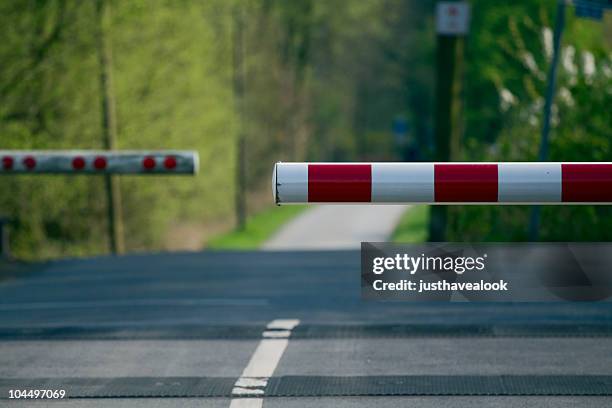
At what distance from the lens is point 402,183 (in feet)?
21.3

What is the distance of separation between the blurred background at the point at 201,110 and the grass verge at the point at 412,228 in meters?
0.22

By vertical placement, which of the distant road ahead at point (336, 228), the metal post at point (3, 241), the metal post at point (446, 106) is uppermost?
the metal post at point (446, 106)

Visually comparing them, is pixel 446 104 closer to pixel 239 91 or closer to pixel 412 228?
pixel 412 228

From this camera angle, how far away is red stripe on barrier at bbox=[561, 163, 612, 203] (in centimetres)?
643

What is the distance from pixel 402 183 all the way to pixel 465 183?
391 mm

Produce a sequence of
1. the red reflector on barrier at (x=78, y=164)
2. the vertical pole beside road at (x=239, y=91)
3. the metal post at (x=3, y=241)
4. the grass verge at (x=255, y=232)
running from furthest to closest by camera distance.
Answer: the vertical pole beside road at (x=239, y=91) < the grass verge at (x=255, y=232) < the metal post at (x=3, y=241) < the red reflector on barrier at (x=78, y=164)

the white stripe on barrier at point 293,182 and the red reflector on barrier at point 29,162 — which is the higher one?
the white stripe on barrier at point 293,182

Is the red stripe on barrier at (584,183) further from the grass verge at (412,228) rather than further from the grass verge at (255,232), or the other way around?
the grass verge at (255,232)

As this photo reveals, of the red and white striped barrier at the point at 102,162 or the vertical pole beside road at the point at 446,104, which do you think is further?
the vertical pole beside road at the point at 446,104

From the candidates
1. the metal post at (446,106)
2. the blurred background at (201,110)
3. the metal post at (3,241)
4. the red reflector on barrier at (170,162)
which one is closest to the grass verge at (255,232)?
the blurred background at (201,110)

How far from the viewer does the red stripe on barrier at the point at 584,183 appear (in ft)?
21.1

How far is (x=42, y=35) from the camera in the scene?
78.6 ft

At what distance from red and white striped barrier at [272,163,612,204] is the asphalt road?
44.3 inches

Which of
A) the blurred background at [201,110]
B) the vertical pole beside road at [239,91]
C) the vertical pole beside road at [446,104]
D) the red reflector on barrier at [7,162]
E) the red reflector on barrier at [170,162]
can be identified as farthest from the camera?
the vertical pole beside road at [239,91]
